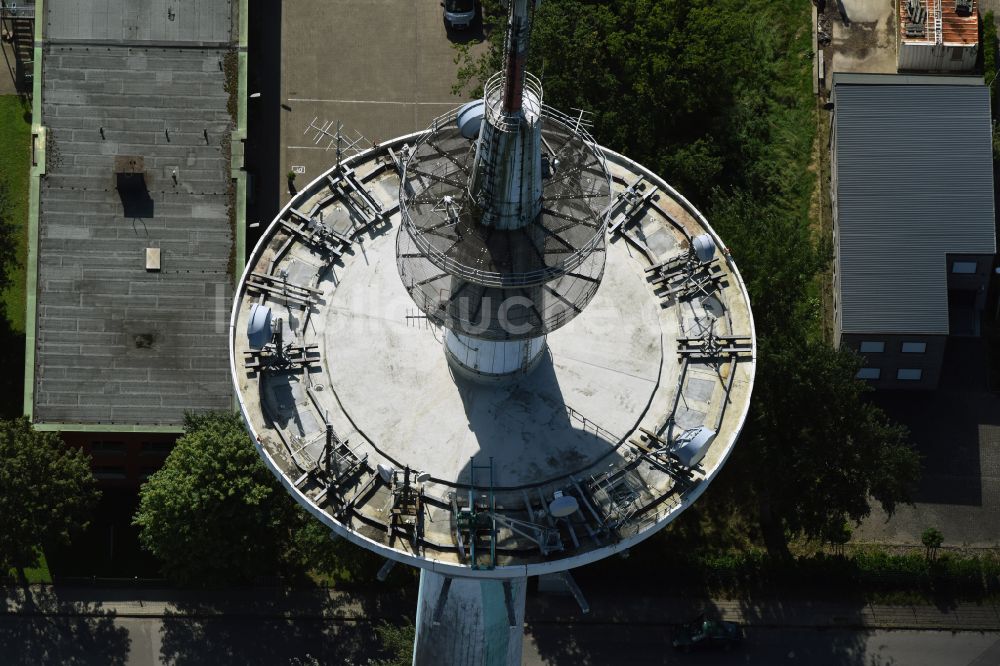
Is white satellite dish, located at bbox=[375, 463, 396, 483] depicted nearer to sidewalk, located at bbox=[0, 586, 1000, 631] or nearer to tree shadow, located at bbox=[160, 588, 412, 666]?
sidewalk, located at bbox=[0, 586, 1000, 631]

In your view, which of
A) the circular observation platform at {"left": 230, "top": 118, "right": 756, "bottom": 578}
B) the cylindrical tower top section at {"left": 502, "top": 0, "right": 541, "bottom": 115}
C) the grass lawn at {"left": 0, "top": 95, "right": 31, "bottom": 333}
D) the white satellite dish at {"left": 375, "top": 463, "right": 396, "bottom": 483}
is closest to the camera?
the cylindrical tower top section at {"left": 502, "top": 0, "right": 541, "bottom": 115}

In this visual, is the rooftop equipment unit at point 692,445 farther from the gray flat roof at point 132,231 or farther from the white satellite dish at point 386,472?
the gray flat roof at point 132,231

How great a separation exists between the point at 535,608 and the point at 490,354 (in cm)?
3606

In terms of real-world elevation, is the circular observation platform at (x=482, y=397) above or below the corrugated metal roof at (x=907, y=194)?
below

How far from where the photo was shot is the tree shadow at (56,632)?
112m

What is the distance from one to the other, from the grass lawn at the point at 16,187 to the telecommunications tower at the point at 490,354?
3888 centimetres

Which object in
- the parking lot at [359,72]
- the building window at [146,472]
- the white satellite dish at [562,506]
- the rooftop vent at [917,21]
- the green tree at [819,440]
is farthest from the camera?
the rooftop vent at [917,21]

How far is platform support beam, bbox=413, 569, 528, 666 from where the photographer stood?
324 ft

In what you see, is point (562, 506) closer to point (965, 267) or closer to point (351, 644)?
point (351, 644)

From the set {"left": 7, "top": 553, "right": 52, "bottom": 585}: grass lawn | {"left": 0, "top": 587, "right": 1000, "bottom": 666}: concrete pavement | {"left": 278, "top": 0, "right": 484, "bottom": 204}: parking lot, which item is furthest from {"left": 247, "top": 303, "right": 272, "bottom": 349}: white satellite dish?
{"left": 278, "top": 0, "right": 484, "bottom": 204}: parking lot

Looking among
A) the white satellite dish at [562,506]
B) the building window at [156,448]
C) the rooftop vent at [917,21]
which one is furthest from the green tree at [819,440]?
the building window at [156,448]

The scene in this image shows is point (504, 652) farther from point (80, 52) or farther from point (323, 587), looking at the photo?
point (80, 52)

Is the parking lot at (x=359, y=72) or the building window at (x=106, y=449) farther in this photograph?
the parking lot at (x=359, y=72)

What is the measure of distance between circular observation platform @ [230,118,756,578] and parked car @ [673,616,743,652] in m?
30.2
